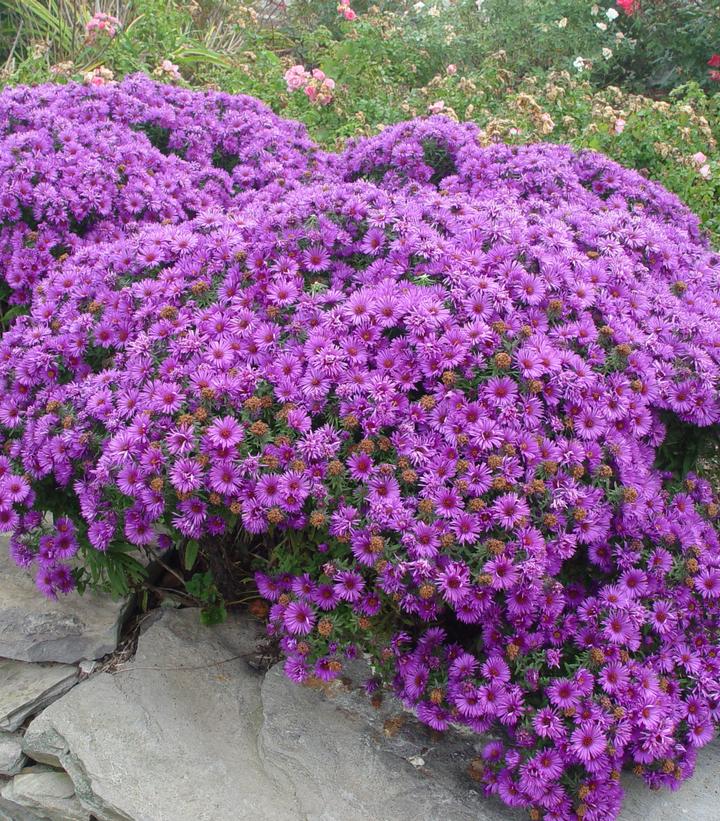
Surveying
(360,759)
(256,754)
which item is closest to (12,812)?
(256,754)

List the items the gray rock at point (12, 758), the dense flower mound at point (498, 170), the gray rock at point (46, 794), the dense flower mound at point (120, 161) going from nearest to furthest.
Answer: the gray rock at point (46, 794) → the gray rock at point (12, 758) → the dense flower mound at point (120, 161) → the dense flower mound at point (498, 170)

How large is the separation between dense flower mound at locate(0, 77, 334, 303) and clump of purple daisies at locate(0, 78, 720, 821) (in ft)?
2.31

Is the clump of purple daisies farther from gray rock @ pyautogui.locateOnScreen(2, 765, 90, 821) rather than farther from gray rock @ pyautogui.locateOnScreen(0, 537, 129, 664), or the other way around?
gray rock @ pyautogui.locateOnScreen(2, 765, 90, 821)

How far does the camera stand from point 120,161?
3.53 meters

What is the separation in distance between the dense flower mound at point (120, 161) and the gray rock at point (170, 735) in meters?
1.55

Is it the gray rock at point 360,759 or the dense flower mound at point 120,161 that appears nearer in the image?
the gray rock at point 360,759

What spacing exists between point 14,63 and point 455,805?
7007mm

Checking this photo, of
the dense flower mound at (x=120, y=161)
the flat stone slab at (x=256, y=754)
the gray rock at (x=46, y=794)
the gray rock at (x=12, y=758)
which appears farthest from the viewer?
the dense flower mound at (x=120, y=161)

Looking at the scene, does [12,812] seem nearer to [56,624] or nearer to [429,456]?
[56,624]

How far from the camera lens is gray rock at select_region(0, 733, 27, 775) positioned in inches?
97.3

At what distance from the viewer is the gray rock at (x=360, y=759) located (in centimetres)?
217

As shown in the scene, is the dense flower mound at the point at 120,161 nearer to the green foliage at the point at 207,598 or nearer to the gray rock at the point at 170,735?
the green foliage at the point at 207,598

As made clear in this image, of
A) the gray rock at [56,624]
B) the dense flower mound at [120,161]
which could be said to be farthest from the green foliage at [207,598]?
the dense flower mound at [120,161]

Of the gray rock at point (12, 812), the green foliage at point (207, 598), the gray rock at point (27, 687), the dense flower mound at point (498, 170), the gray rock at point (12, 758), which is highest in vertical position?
the dense flower mound at point (498, 170)
